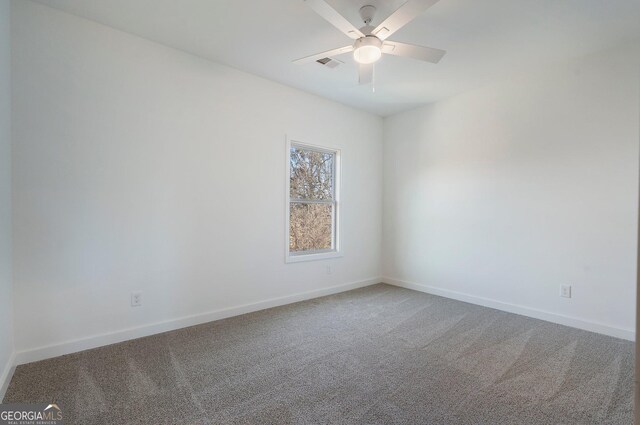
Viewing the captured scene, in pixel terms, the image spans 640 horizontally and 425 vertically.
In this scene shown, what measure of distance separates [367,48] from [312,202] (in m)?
2.23

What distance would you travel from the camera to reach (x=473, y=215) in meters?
3.80

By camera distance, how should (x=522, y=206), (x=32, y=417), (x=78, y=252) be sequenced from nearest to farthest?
(x=32, y=417), (x=78, y=252), (x=522, y=206)

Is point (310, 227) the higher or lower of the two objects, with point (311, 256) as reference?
higher

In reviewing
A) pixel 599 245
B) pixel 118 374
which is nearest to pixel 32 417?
pixel 118 374

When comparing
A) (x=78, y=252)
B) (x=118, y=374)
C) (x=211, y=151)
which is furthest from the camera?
(x=211, y=151)

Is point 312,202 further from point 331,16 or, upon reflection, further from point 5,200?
point 5,200

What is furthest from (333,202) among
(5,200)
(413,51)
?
(5,200)

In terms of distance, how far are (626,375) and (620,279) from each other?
1.01 metres

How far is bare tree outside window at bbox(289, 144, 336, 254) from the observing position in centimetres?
392

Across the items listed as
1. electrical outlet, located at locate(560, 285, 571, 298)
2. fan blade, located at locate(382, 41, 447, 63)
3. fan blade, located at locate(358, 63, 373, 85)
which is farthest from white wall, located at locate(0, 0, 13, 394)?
electrical outlet, located at locate(560, 285, 571, 298)

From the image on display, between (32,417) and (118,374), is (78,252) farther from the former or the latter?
(32,417)

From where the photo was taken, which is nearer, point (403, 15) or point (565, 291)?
point (403, 15)

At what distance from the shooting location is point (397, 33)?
257cm

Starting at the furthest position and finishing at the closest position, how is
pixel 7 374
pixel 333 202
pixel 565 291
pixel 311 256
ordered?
pixel 333 202 → pixel 311 256 → pixel 565 291 → pixel 7 374
